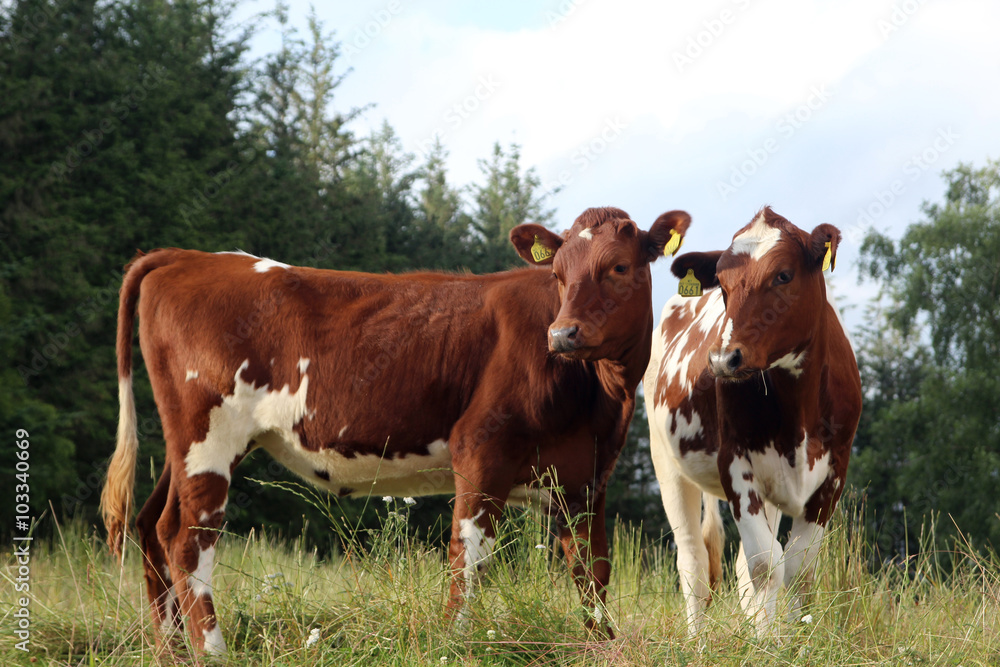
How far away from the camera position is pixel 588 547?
4703mm

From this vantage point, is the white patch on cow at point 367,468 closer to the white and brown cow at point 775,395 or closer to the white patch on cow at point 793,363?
the white and brown cow at point 775,395

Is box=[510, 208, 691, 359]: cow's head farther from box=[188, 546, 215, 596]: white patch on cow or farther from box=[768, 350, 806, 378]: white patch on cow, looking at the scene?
box=[188, 546, 215, 596]: white patch on cow

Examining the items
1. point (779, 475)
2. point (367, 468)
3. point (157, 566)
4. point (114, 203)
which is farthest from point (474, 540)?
point (114, 203)

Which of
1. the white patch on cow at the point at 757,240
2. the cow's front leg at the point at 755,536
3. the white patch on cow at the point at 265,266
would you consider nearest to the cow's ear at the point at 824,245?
the white patch on cow at the point at 757,240

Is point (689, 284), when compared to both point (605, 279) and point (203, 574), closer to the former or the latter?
point (605, 279)

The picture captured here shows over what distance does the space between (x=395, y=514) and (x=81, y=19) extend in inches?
767

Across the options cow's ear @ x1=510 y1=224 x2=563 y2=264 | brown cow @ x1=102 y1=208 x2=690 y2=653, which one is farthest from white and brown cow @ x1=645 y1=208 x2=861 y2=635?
cow's ear @ x1=510 y1=224 x2=563 y2=264

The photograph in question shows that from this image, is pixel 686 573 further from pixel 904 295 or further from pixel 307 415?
pixel 904 295

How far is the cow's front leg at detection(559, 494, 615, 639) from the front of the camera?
463 centimetres

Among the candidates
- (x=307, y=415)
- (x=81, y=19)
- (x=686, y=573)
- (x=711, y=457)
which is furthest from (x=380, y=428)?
(x=81, y=19)

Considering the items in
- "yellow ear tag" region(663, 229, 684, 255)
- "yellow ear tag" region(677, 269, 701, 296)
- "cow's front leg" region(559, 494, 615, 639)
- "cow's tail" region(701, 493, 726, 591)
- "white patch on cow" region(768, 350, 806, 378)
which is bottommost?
"cow's tail" region(701, 493, 726, 591)

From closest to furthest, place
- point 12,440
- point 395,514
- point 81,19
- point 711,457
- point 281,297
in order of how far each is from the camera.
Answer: point 395,514
point 281,297
point 711,457
point 12,440
point 81,19

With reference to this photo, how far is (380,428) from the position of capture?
4957 mm

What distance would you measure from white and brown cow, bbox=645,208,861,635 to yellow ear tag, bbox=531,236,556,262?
817 mm
